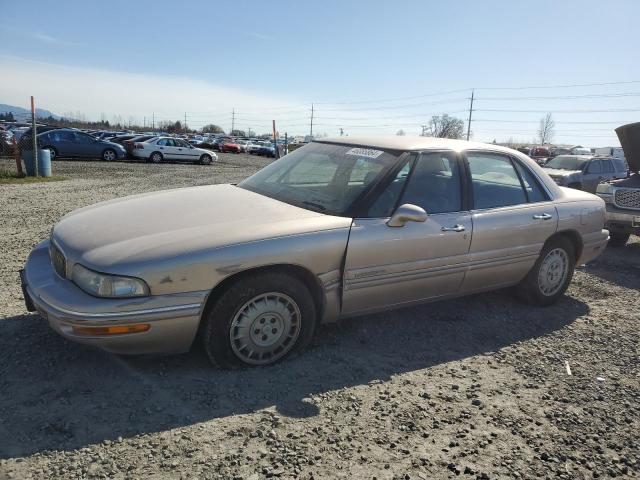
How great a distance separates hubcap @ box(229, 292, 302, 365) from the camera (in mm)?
3125

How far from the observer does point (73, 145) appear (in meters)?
21.0

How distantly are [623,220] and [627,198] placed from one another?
379mm

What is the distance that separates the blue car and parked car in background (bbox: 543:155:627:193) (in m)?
17.9

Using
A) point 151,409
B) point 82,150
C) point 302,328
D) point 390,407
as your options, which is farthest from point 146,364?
point 82,150

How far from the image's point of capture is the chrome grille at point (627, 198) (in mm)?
7500

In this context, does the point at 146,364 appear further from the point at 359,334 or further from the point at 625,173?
the point at 625,173

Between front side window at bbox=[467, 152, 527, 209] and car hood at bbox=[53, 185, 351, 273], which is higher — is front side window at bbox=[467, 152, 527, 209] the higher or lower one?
the higher one

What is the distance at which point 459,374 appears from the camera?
3395 millimetres

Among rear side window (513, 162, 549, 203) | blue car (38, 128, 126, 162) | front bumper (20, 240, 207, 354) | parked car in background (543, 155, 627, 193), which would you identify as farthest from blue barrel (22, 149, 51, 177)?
parked car in background (543, 155, 627, 193)

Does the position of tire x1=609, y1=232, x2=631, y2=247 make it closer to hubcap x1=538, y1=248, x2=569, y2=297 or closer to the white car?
hubcap x1=538, y1=248, x2=569, y2=297

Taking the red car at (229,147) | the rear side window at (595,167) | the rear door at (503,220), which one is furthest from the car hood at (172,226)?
the red car at (229,147)

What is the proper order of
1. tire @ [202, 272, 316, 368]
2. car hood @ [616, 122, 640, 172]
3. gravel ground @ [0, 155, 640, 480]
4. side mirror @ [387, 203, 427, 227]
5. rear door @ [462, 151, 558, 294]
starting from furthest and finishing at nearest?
car hood @ [616, 122, 640, 172]
rear door @ [462, 151, 558, 294]
side mirror @ [387, 203, 427, 227]
tire @ [202, 272, 316, 368]
gravel ground @ [0, 155, 640, 480]

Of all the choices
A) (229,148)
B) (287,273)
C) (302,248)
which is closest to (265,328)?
(287,273)

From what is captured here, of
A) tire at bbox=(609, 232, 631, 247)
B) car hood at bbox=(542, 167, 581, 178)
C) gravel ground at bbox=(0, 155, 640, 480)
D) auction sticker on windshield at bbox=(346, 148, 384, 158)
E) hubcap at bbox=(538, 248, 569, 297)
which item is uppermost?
auction sticker on windshield at bbox=(346, 148, 384, 158)
